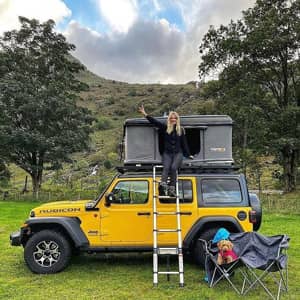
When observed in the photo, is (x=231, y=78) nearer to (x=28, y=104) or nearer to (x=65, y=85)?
(x=65, y=85)

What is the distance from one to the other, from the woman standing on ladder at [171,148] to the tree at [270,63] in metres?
19.2

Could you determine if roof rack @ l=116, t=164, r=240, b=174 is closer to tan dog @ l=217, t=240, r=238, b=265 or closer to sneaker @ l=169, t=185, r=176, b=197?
sneaker @ l=169, t=185, r=176, b=197

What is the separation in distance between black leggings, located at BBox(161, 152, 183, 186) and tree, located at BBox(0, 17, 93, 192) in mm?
18965

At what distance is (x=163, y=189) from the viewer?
25.5 feet

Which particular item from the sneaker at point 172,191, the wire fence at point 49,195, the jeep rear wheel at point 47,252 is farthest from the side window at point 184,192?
the wire fence at point 49,195

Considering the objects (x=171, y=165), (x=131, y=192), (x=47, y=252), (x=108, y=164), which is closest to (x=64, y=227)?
(x=47, y=252)

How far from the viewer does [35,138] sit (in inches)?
997

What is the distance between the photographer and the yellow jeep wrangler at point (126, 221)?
25.0 ft

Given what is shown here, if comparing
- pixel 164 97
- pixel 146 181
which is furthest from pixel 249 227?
pixel 164 97

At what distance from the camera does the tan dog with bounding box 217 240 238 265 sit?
646 cm

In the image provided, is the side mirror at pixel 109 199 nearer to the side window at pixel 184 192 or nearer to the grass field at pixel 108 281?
the side window at pixel 184 192

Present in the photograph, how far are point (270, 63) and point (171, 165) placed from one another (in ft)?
77.0

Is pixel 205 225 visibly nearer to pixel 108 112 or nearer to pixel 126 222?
pixel 126 222

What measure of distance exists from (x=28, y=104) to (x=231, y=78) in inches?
570
